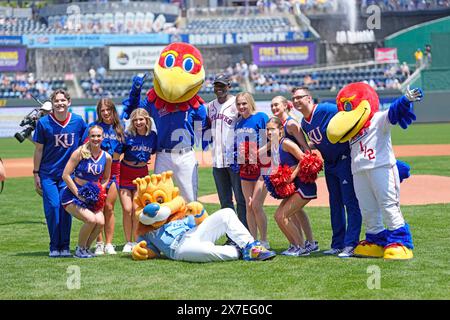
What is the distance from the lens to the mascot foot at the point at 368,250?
8.30 meters

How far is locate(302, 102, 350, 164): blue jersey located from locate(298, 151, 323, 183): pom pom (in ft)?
0.36

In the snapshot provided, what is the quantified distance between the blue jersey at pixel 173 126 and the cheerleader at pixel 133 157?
5.1 inches

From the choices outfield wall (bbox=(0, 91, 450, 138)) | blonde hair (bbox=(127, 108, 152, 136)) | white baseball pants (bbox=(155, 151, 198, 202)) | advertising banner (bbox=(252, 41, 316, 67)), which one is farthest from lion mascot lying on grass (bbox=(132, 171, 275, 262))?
advertising banner (bbox=(252, 41, 316, 67))

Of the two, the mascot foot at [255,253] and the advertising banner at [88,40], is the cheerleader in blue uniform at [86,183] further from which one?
the advertising banner at [88,40]

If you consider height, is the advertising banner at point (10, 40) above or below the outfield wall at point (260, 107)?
above

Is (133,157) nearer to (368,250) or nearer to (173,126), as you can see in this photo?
(173,126)

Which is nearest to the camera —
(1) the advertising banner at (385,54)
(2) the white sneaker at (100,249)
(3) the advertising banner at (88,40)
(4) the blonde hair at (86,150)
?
(4) the blonde hair at (86,150)

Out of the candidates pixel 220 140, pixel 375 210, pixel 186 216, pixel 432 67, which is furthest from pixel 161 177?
pixel 432 67

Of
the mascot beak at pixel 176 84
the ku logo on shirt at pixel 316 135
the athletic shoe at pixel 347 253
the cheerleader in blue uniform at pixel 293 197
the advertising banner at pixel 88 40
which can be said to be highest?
the advertising banner at pixel 88 40

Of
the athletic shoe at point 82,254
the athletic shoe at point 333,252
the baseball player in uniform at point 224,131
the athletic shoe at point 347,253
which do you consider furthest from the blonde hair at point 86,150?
the athletic shoe at point 347,253

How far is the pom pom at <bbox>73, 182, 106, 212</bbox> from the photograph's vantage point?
28.4 ft

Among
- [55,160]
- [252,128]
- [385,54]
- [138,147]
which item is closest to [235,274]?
[252,128]

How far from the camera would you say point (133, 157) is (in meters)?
9.28

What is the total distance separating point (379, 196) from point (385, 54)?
114 feet
